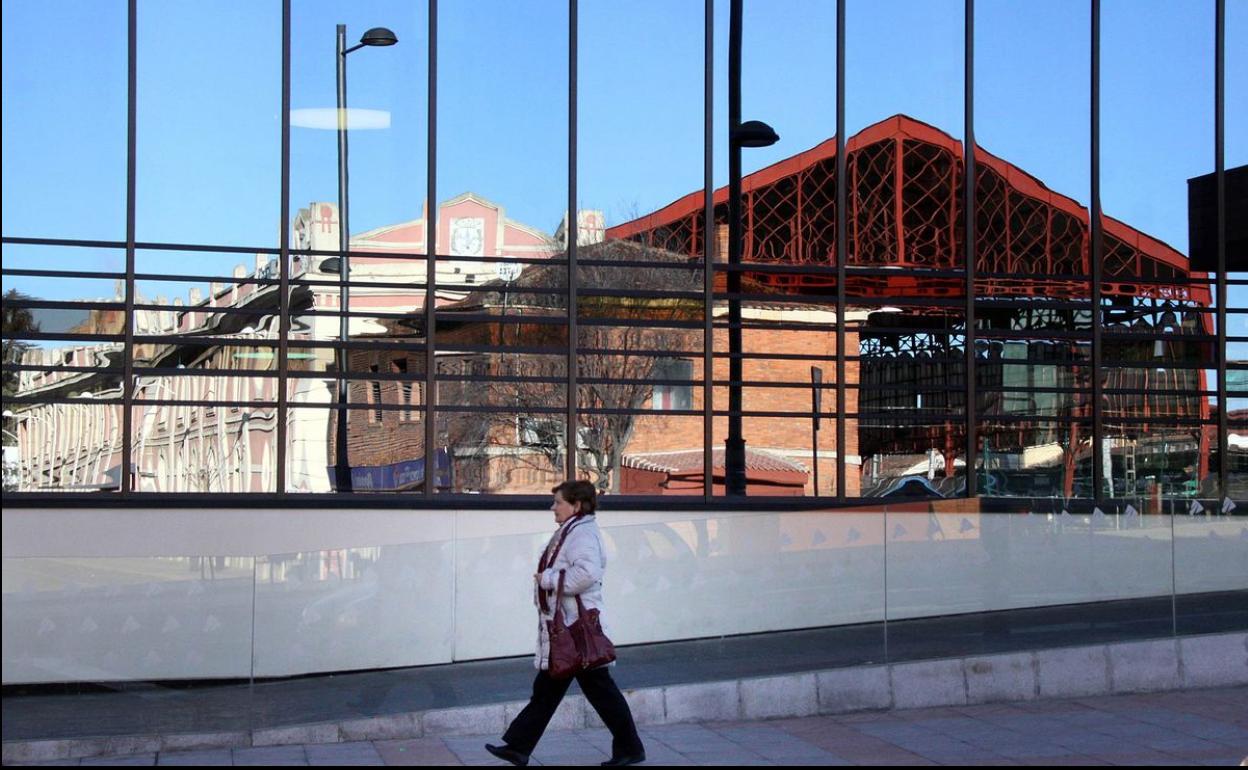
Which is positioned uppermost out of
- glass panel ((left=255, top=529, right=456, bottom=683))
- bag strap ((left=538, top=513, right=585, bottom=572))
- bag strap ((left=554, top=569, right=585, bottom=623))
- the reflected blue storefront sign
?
the reflected blue storefront sign

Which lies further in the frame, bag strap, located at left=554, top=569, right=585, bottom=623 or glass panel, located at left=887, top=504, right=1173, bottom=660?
glass panel, located at left=887, top=504, right=1173, bottom=660

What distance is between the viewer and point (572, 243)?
1383cm

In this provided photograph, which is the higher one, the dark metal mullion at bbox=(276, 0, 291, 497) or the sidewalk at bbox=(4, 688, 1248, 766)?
the dark metal mullion at bbox=(276, 0, 291, 497)

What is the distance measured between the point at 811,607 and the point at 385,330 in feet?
15.6

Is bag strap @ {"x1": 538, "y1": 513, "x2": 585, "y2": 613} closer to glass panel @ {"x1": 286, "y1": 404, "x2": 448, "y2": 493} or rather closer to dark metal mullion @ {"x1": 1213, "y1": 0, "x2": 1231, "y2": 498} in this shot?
glass panel @ {"x1": 286, "y1": 404, "x2": 448, "y2": 493}

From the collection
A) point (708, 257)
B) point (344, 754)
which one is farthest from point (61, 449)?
point (708, 257)

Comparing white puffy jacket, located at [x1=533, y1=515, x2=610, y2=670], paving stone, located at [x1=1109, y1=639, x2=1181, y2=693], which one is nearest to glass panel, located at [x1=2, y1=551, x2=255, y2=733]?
white puffy jacket, located at [x1=533, y1=515, x2=610, y2=670]

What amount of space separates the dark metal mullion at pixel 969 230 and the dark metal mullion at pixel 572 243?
374 cm

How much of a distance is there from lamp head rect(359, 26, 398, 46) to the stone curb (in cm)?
646

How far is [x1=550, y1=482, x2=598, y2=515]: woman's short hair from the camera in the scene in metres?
8.37

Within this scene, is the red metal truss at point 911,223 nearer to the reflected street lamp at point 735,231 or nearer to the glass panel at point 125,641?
the reflected street lamp at point 735,231

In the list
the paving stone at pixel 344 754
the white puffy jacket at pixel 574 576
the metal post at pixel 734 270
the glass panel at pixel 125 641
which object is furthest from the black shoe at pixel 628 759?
the metal post at pixel 734 270

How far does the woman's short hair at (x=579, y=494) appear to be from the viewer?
837cm

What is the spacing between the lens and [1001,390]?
14930 millimetres
